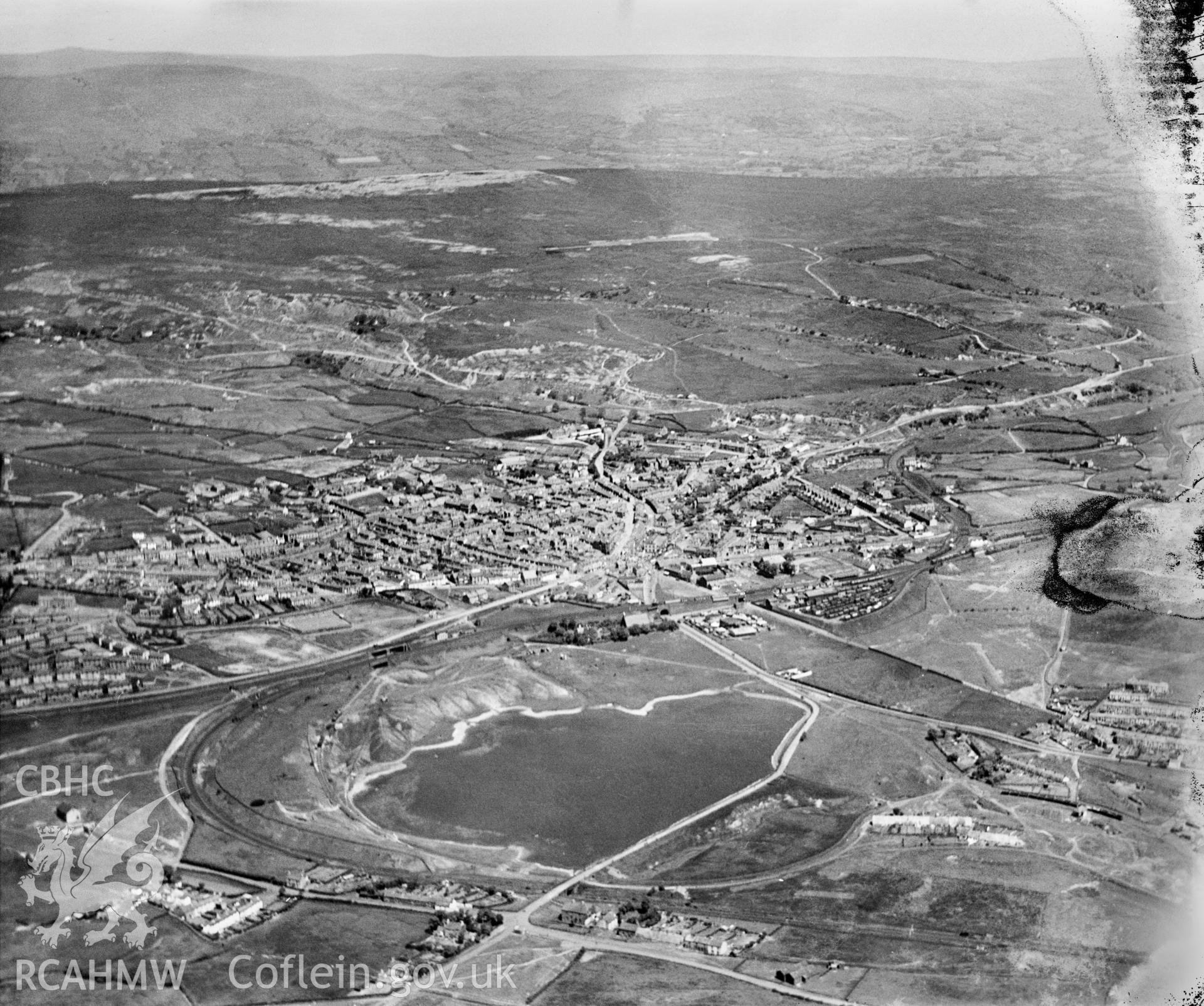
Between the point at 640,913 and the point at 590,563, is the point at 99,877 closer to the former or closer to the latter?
the point at 640,913

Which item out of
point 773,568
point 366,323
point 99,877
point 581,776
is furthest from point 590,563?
point 366,323

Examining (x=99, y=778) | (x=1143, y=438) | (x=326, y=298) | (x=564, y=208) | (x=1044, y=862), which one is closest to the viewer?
(x=1044, y=862)

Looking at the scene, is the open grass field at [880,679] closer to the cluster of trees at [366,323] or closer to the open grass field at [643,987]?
the open grass field at [643,987]

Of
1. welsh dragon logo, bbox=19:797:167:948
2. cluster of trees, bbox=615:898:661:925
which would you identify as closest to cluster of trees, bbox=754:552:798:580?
cluster of trees, bbox=615:898:661:925

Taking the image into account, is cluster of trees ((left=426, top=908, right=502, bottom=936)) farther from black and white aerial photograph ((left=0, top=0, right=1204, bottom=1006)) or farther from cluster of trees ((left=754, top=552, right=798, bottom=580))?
cluster of trees ((left=754, top=552, right=798, bottom=580))

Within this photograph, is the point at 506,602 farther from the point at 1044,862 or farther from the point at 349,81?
the point at 349,81

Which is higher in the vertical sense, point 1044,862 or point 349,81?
point 349,81

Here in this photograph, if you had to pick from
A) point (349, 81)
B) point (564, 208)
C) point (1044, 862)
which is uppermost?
point (349, 81)

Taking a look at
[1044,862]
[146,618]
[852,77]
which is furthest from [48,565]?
[852,77]
